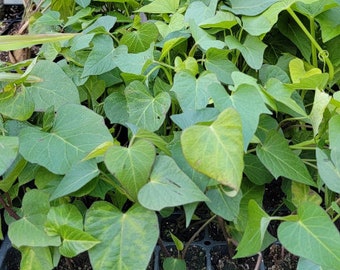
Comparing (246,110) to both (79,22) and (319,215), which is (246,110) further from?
(79,22)

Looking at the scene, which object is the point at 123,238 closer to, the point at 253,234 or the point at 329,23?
the point at 253,234

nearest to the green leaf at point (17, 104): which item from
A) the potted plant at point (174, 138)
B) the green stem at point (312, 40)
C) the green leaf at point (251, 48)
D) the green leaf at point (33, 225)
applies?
the potted plant at point (174, 138)

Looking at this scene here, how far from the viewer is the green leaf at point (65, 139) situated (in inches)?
24.3

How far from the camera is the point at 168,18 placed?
0.90 m

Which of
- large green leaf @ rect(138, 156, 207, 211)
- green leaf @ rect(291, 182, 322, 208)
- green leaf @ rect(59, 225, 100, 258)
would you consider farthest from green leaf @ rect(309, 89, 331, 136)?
green leaf @ rect(59, 225, 100, 258)

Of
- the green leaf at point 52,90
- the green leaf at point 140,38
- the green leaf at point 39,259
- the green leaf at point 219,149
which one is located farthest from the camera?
the green leaf at point 140,38

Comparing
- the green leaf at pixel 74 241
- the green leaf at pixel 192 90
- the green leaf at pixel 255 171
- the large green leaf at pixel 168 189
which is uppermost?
the green leaf at pixel 192 90

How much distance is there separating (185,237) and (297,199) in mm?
233

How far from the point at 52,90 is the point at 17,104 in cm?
6

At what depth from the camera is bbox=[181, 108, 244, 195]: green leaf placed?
502mm

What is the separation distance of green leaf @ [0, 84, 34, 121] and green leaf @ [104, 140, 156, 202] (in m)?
0.22

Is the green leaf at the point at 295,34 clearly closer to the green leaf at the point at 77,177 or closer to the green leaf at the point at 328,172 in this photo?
the green leaf at the point at 328,172

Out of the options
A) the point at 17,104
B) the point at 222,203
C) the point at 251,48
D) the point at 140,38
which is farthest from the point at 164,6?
the point at 222,203

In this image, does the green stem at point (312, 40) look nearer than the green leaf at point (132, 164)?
No
